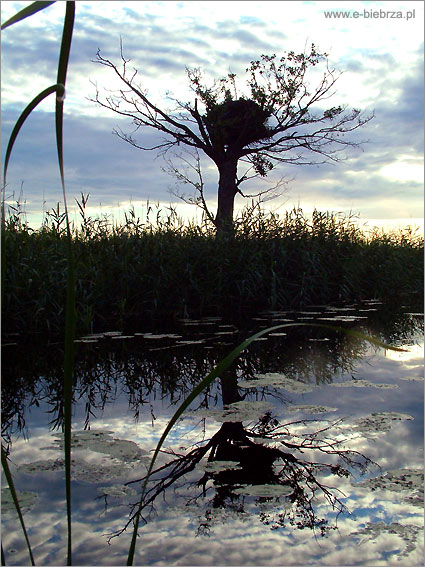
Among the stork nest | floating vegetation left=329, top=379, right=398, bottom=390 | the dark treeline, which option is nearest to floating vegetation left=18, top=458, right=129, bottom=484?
floating vegetation left=329, top=379, right=398, bottom=390

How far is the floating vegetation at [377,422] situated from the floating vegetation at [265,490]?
0.75 metres

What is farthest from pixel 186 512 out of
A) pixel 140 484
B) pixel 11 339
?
pixel 11 339

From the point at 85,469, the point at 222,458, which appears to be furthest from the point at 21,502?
the point at 222,458

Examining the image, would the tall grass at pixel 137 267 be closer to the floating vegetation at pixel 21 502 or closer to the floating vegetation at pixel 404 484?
the floating vegetation at pixel 21 502

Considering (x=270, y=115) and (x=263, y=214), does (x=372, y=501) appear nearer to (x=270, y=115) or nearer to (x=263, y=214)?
(x=263, y=214)

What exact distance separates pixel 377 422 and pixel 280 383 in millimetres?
837

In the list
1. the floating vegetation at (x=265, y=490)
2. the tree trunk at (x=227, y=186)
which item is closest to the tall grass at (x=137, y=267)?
the floating vegetation at (x=265, y=490)

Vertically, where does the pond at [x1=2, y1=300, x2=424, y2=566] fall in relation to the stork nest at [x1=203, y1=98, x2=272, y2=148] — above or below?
below

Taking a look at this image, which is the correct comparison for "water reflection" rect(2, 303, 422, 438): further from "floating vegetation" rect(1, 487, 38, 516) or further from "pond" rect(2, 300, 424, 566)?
"floating vegetation" rect(1, 487, 38, 516)

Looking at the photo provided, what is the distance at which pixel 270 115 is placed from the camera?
44.0 feet

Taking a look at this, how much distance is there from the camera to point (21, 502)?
1854 millimetres

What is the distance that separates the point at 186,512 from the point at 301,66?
43.8 feet

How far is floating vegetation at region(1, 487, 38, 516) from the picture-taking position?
5.94 ft

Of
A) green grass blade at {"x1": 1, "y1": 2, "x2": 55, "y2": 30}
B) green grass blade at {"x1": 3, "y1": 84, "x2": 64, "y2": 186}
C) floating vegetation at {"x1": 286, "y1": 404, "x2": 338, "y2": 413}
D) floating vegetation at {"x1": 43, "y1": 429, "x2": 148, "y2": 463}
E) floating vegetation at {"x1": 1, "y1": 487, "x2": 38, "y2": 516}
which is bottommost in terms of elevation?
floating vegetation at {"x1": 1, "y1": 487, "x2": 38, "y2": 516}
